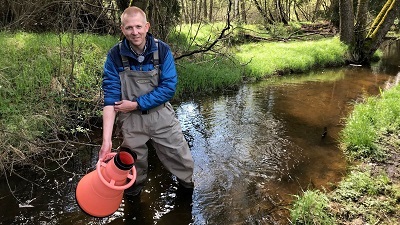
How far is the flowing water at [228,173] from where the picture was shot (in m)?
3.49

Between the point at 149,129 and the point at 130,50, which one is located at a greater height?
the point at 130,50

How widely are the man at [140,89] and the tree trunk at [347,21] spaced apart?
11922mm

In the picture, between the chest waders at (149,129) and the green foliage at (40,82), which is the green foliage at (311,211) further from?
the green foliage at (40,82)

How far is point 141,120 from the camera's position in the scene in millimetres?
3234

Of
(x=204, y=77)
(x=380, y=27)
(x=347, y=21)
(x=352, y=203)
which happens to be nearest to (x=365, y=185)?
(x=352, y=203)

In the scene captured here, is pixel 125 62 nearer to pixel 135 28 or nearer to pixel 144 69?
pixel 144 69

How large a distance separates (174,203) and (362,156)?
106 inches

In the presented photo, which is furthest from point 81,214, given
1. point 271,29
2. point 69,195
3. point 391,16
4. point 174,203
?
point 271,29

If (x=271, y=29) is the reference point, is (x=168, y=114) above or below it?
below

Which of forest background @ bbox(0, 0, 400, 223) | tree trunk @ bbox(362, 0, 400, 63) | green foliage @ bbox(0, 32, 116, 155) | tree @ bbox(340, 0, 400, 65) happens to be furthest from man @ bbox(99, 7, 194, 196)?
tree @ bbox(340, 0, 400, 65)

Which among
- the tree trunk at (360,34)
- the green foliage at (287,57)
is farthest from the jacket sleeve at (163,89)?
the tree trunk at (360,34)

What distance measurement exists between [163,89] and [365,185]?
2452 mm

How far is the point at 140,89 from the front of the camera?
3123mm

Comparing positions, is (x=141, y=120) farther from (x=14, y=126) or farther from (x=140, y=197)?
(x=14, y=126)
